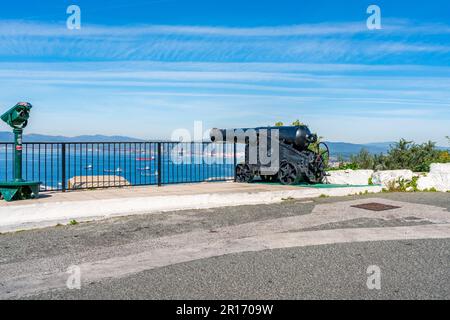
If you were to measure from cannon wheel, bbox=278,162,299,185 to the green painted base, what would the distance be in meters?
6.64

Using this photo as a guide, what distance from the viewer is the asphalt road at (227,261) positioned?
4.80m

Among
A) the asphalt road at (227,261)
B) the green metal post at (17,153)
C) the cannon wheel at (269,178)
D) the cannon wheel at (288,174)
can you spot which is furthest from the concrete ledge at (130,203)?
the cannon wheel at (269,178)

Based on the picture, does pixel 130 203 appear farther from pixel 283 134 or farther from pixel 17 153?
pixel 283 134

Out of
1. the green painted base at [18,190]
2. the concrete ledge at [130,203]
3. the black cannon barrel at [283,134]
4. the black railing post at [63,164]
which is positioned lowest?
the concrete ledge at [130,203]

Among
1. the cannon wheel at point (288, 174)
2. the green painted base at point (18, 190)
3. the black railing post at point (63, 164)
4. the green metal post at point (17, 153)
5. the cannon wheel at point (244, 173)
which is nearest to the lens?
the green painted base at point (18, 190)

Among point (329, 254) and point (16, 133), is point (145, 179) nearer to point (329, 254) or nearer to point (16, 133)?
point (16, 133)

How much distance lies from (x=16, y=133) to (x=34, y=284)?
5760 millimetres

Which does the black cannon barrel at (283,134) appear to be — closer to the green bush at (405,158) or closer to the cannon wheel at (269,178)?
the cannon wheel at (269,178)

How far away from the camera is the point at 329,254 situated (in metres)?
6.30

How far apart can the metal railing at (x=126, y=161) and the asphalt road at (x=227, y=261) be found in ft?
10.3

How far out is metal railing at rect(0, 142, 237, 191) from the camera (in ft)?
37.0

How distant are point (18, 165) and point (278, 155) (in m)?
6.95

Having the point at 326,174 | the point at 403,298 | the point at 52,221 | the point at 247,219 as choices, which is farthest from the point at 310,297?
the point at 326,174
